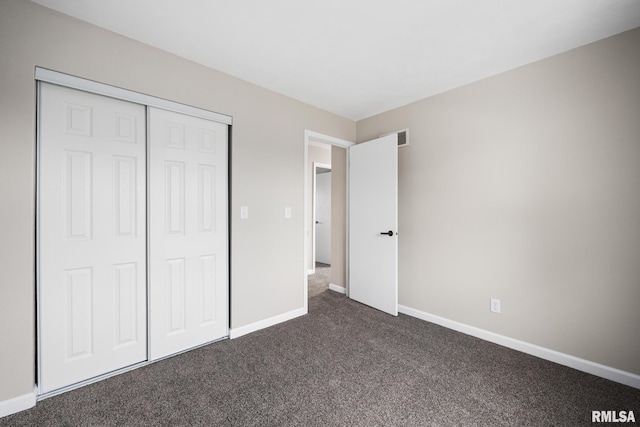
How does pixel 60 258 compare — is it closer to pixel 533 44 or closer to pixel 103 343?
pixel 103 343

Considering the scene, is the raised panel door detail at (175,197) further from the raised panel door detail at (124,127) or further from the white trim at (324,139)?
the white trim at (324,139)

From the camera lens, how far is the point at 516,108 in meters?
2.34

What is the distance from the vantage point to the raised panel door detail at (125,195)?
1960 millimetres

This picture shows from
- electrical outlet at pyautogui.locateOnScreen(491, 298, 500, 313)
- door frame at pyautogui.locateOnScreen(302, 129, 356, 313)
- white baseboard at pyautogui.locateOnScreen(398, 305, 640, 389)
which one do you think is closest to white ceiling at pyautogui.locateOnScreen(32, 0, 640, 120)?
door frame at pyautogui.locateOnScreen(302, 129, 356, 313)

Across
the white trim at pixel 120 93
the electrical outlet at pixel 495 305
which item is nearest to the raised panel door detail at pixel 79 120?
the white trim at pixel 120 93

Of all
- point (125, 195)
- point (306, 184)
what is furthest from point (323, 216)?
point (125, 195)

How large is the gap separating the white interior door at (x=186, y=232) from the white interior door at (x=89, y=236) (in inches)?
3.7

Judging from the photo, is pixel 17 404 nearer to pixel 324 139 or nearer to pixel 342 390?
pixel 342 390

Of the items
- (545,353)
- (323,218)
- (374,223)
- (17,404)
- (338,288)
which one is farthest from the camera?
(323,218)

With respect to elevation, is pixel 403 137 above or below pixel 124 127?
above

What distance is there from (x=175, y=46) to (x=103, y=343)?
7.47 feet

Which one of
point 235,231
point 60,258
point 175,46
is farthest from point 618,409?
point 175,46

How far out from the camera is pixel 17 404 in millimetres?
1580

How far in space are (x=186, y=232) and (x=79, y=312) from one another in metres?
0.85
